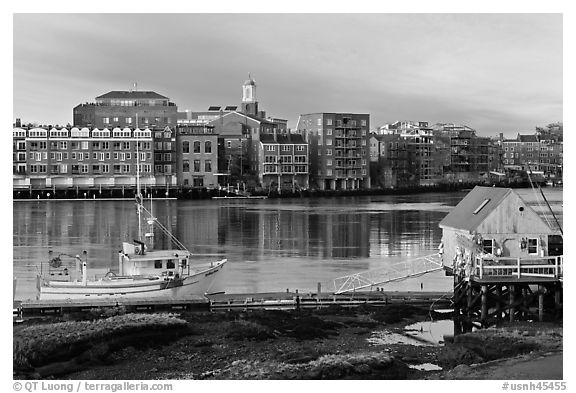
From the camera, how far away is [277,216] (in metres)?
59.6

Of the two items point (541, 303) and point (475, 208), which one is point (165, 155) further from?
point (541, 303)

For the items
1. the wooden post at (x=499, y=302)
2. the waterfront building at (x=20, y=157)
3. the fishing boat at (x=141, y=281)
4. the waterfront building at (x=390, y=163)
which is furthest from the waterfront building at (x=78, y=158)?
the wooden post at (x=499, y=302)

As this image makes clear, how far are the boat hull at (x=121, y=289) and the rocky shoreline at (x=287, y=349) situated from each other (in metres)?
1.70

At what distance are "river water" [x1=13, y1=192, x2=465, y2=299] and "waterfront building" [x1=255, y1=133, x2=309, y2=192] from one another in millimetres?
29098

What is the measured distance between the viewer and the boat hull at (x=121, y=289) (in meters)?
22.0

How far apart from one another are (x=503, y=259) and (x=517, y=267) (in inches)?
25.0

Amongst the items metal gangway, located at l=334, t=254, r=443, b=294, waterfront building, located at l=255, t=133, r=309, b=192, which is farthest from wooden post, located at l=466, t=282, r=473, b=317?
waterfront building, located at l=255, t=133, r=309, b=192

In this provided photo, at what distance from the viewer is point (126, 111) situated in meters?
98.4

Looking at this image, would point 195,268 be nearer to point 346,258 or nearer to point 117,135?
point 346,258

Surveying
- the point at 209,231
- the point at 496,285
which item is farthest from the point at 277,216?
the point at 496,285

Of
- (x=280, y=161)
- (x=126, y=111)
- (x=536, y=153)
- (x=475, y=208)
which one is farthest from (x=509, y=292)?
(x=536, y=153)

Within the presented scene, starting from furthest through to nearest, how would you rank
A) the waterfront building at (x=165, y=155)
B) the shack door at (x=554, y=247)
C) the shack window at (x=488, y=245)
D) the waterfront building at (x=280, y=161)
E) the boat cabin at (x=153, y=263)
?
the waterfront building at (x=280, y=161), the waterfront building at (x=165, y=155), the boat cabin at (x=153, y=263), the shack door at (x=554, y=247), the shack window at (x=488, y=245)

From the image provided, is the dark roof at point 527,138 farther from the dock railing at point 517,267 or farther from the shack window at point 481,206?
the dock railing at point 517,267

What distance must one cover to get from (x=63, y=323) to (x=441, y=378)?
8.39m
